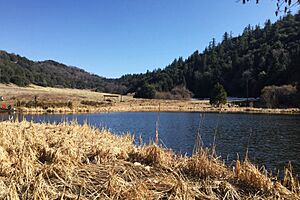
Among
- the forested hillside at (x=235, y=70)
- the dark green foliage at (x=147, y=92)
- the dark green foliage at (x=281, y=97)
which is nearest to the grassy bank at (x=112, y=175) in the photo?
the dark green foliage at (x=281, y=97)

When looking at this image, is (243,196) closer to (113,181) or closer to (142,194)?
(142,194)

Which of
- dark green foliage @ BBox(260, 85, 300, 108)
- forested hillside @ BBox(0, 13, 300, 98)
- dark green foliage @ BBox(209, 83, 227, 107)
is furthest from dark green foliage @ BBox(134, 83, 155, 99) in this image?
dark green foliage @ BBox(209, 83, 227, 107)

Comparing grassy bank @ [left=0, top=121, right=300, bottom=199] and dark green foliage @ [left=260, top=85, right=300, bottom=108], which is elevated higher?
dark green foliage @ [left=260, top=85, right=300, bottom=108]

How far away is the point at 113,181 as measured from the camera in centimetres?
463

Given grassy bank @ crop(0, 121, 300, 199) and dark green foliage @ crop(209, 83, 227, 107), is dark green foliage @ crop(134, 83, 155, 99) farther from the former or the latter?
grassy bank @ crop(0, 121, 300, 199)

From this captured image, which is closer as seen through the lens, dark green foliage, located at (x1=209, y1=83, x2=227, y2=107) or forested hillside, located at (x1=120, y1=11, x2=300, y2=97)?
dark green foliage, located at (x1=209, y1=83, x2=227, y2=107)

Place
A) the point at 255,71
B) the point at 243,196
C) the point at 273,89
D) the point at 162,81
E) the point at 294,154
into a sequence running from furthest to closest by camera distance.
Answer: the point at 162,81 < the point at 255,71 < the point at 273,89 < the point at 294,154 < the point at 243,196

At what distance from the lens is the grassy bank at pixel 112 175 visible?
177 inches

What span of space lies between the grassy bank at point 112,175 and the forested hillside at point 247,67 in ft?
252

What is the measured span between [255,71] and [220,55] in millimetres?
41578

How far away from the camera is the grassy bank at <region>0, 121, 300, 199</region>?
450cm

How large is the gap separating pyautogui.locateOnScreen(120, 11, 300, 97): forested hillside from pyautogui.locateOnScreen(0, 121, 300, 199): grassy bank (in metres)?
76.9

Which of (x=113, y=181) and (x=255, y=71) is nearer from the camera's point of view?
(x=113, y=181)

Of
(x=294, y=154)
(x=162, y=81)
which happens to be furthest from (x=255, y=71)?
(x=294, y=154)
